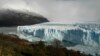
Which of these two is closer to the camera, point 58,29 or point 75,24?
point 58,29

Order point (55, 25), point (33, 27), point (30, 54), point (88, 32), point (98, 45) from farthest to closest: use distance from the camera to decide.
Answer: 1. point (98, 45)
2. point (88, 32)
3. point (55, 25)
4. point (33, 27)
5. point (30, 54)

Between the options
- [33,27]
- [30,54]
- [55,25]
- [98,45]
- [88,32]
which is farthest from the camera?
[98,45]

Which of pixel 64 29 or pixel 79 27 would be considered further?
pixel 79 27

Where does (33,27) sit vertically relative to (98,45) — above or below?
above

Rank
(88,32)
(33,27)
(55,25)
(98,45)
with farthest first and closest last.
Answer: (98,45) < (88,32) < (55,25) < (33,27)

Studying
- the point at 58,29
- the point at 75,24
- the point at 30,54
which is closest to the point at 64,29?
the point at 58,29

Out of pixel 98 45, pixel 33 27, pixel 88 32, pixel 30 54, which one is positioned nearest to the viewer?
pixel 30 54

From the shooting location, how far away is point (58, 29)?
164500mm

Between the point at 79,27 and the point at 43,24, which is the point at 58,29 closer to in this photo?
the point at 43,24

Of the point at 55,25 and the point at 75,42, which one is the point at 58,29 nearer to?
the point at 55,25

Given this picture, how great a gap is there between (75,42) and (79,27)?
9383 mm

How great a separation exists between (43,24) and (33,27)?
6.71 metres

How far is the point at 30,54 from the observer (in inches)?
2089

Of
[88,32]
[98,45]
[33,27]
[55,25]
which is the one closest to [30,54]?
[33,27]
